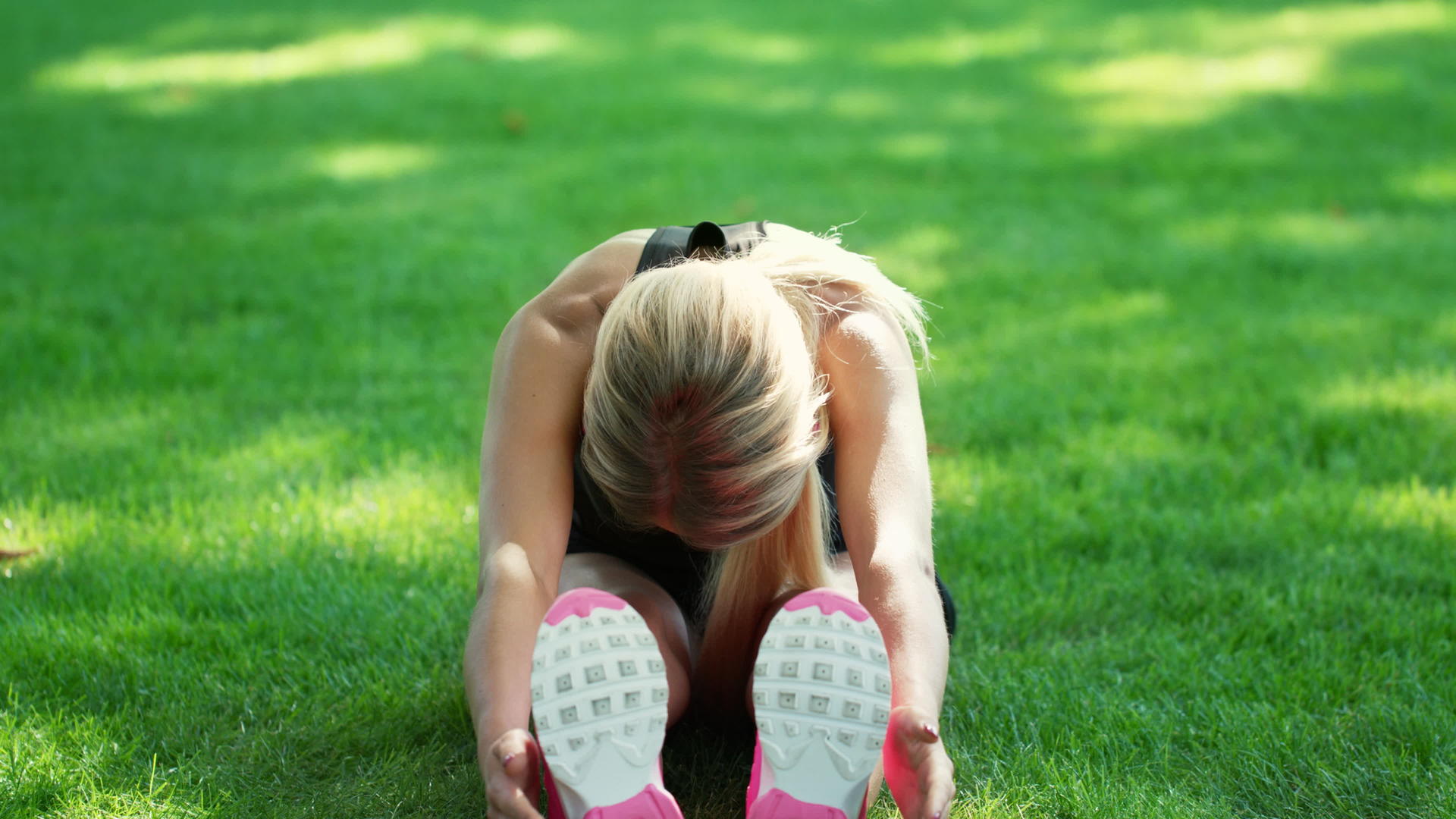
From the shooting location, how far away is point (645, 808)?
164 cm

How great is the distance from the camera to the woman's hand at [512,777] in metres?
1.60

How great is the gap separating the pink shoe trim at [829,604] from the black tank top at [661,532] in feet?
1.66

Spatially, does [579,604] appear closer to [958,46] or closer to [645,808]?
[645,808]

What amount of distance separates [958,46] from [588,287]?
6725 mm

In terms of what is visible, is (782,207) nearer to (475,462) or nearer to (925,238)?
(925,238)

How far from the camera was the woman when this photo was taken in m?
1.71

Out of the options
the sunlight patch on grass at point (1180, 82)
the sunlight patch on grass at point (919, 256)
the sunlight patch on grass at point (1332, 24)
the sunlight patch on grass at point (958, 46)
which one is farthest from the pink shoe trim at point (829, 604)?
the sunlight patch on grass at point (1332, 24)

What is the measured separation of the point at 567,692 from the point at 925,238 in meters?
3.57

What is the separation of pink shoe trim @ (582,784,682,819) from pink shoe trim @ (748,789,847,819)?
0.35ft

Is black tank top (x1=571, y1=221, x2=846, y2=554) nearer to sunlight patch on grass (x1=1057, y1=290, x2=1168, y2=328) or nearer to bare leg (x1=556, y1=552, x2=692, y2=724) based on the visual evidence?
bare leg (x1=556, y1=552, x2=692, y2=724)

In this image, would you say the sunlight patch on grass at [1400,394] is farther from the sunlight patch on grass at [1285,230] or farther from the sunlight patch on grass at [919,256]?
the sunlight patch on grass at [919,256]

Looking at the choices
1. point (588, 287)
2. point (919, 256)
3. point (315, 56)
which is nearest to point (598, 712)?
point (588, 287)

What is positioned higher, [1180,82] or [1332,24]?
[1332,24]

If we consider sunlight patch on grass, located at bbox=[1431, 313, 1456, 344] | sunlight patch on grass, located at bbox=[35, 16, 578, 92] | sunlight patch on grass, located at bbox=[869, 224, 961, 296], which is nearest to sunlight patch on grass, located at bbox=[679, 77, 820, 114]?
sunlight patch on grass, located at bbox=[35, 16, 578, 92]
